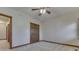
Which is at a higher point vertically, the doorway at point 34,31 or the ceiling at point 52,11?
the ceiling at point 52,11

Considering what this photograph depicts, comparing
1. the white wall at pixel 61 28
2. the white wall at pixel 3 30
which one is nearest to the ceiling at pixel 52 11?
the white wall at pixel 61 28

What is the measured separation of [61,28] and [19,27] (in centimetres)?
80

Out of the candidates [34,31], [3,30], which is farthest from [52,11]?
[3,30]

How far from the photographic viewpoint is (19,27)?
1.56 meters

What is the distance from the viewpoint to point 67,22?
4.77 ft

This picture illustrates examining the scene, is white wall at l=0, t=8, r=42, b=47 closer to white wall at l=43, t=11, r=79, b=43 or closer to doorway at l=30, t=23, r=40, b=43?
doorway at l=30, t=23, r=40, b=43

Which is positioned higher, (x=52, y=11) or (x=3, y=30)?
(x=52, y=11)

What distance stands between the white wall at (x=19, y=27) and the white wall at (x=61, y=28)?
0.35 metres

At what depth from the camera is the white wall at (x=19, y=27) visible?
1.45 m

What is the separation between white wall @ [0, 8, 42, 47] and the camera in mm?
1453

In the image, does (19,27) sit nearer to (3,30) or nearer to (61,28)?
(3,30)

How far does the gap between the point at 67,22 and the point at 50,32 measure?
374 millimetres

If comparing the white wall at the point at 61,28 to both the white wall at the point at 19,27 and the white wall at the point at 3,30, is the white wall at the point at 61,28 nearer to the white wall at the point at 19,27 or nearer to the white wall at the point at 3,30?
the white wall at the point at 19,27
